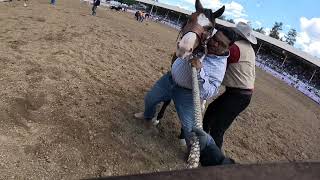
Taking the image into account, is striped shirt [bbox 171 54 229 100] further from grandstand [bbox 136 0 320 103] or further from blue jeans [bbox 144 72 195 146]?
grandstand [bbox 136 0 320 103]

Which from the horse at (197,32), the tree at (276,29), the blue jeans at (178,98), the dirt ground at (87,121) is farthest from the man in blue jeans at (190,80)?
the tree at (276,29)

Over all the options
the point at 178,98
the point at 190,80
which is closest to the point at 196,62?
the point at 190,80

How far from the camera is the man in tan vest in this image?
473cm

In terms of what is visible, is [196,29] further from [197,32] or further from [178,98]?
[178,98]

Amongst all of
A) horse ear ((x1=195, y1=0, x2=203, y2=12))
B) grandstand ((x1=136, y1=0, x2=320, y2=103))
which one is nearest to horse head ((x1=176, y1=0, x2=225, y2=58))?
horse ear ((x1=195, y1=0, x2=203, y2=12))

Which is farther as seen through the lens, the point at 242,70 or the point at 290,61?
the point at 290,61

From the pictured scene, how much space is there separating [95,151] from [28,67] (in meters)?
2.94

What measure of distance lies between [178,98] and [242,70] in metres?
0.88

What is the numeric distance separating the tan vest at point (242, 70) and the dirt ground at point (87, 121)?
130 cm

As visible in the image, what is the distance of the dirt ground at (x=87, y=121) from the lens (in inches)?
172

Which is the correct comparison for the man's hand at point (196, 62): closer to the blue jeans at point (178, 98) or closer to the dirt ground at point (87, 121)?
the blue jeans at point (178, 98)

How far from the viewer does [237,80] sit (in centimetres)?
482

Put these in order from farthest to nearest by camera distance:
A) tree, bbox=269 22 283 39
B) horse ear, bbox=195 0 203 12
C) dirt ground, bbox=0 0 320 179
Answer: tree, bbox=269 22 283 39, dirt ground, bbox=0 0 320 179, horse ear, bbox=195 0 203 12

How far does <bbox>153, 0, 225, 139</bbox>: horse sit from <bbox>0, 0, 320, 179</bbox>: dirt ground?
5.95 ft
